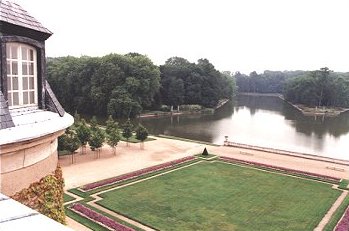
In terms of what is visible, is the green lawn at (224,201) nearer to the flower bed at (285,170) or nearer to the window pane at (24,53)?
the flower bed at (285,170)

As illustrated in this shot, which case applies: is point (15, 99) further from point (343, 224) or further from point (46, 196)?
point (343, 224)

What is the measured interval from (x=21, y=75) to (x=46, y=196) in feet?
6.78

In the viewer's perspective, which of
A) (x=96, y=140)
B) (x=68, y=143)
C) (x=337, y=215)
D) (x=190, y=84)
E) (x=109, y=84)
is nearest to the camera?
(x=337, y=215)

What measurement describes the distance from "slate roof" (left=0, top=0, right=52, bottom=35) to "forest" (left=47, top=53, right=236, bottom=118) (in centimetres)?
4807

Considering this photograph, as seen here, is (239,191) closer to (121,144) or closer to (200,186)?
(200,186)

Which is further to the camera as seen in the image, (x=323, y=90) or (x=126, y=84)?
(x=323, y=90)

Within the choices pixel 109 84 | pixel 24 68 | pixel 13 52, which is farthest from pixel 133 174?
pixel 109 84

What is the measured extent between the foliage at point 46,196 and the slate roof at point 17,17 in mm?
2542

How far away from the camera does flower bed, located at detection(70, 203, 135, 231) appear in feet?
51.6

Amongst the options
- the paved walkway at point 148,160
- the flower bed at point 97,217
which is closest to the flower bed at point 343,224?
the paved walkway at point 148,160

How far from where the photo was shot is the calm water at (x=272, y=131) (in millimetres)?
39334

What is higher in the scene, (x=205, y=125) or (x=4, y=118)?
(x=4, y=118)

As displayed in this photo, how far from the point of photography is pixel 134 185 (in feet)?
70.6

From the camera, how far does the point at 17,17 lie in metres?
6.12
